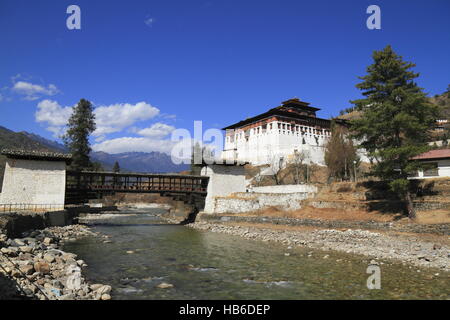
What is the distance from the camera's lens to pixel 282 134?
61906mm

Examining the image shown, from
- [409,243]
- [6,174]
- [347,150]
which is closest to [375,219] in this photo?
[409,243]

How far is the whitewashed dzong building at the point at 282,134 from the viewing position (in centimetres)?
6084

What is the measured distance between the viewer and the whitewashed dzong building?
60844 millimetres

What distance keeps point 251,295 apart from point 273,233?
1587 centimetres

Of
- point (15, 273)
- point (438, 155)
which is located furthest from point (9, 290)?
point (438, 155)

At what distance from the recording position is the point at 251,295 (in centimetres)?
1040

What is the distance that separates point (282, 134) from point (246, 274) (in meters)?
51.1

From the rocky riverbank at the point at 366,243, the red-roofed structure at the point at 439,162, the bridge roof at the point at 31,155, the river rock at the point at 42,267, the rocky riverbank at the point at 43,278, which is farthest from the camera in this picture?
the red-roofed structure at the point at 439,162

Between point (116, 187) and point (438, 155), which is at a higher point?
point (438, 155)

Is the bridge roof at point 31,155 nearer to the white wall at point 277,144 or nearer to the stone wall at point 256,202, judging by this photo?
the stone wall at point 256,202

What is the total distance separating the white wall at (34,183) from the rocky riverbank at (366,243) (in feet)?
58.9

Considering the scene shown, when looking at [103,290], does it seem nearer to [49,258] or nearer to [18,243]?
[49,258]

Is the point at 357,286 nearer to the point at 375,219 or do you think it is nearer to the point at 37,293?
the point at 37,293

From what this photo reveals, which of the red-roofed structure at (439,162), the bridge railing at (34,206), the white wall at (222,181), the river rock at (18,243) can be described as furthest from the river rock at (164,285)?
the red-roofed structure at (439,162)
